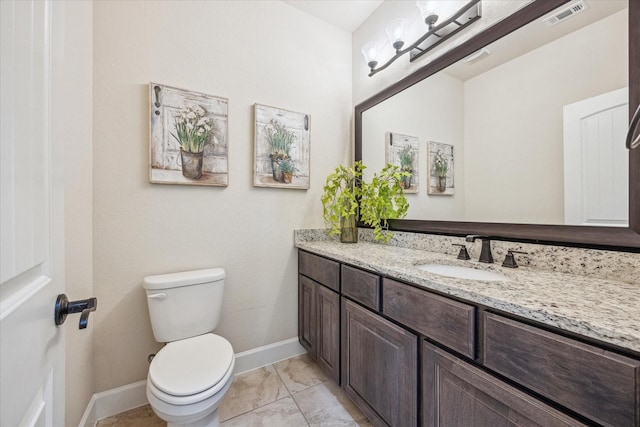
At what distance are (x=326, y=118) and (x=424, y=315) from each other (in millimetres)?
1666

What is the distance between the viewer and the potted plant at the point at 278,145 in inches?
72.7

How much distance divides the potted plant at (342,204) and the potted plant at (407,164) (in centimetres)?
29

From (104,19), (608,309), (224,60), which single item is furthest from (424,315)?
(104,19)

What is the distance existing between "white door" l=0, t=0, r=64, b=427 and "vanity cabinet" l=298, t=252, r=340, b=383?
1142mm

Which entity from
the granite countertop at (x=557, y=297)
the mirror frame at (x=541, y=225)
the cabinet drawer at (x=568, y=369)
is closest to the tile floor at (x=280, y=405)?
the granite countertop at (x=557, y=297)

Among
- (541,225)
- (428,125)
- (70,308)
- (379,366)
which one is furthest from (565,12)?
(70,308)

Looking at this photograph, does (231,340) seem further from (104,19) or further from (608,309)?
(104,19)

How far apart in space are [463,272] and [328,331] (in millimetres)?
823

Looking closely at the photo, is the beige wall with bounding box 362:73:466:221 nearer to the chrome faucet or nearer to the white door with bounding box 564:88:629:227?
the chrome faucet

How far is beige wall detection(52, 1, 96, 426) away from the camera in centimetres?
107

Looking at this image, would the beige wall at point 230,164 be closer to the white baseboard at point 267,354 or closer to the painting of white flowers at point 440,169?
the white baseboard at point 267,354

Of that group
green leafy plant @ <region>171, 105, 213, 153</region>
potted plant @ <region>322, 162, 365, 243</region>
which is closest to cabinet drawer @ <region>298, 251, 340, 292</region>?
potted plant @ <region>322, 162, 365, 243</region>

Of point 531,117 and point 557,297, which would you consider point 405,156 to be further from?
point 557,297

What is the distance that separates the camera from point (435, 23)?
153 cm
